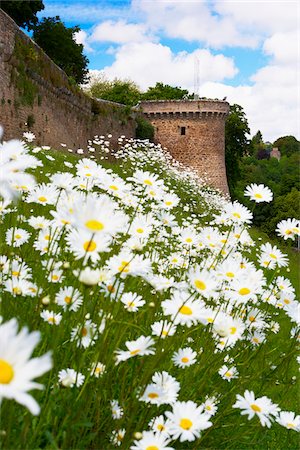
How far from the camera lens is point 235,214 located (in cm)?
234

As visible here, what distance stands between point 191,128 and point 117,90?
11.2 m

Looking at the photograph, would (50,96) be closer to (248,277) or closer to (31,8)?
(31,8)

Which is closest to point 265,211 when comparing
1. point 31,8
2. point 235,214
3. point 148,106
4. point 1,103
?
Answer: point 148,106

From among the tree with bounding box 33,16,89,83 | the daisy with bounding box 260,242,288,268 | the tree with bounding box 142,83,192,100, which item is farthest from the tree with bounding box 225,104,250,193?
the daisy with bounding box 260,242,288,268

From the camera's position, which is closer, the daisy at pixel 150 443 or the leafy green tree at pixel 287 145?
the daisy at pixel 150 443

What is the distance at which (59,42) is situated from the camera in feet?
83.1

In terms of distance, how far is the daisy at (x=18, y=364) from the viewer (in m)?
0.70

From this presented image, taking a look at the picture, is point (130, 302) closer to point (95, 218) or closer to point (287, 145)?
point (95, 218)

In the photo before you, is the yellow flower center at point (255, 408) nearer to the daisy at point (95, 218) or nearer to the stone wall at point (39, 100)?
the daisy at point (95, 218)

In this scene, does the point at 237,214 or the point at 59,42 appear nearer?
the point at 237,214

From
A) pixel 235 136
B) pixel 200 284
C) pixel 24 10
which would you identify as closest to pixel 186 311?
pixel 200 284

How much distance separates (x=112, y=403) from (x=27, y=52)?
12702 mm

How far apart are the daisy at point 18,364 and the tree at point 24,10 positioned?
824 inches

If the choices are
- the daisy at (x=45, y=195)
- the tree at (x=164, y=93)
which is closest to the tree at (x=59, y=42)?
the tree at (x=164, y=93)
